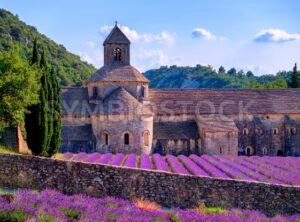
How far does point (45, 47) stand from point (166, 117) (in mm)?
49252

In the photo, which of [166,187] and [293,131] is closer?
[166,187]

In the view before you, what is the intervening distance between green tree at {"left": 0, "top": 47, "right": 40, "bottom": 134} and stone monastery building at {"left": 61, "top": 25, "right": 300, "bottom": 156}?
14847 millimetres

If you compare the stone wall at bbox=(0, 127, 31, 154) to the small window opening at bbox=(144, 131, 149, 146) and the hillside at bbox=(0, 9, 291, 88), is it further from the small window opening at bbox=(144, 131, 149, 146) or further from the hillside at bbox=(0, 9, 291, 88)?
the hillside at bbox=(0, 9, 291, 88)

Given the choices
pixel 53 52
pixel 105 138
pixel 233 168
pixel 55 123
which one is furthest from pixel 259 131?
pixel 53 52

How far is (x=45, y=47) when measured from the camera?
3447 inches

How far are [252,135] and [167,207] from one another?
31.8 meters

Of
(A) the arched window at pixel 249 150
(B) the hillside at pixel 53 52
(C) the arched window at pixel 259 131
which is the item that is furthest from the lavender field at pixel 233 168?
(B) the hillside at pixel 53 52

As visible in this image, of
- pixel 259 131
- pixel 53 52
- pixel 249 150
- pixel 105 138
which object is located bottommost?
pixel 249 150

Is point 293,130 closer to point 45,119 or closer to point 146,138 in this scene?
point 146,138

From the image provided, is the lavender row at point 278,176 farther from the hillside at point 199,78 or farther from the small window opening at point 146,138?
the hillside at point 199,78

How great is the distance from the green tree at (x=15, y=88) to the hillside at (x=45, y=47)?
44.8 metres

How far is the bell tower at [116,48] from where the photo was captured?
48344 millimetres

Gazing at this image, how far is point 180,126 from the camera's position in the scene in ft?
151

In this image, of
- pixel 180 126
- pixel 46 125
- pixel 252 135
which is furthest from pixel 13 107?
pixel 252 135
